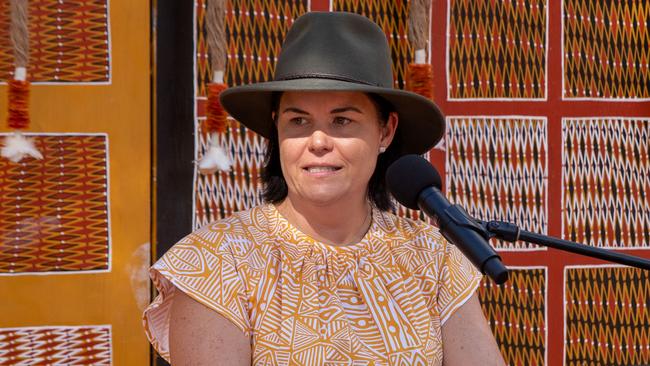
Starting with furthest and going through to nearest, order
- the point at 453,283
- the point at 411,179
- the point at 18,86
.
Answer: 1. the point at 18,86
2. the point at 453,283
3. the point at 411,179

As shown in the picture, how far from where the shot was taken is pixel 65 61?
113 inches

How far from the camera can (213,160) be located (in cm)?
284

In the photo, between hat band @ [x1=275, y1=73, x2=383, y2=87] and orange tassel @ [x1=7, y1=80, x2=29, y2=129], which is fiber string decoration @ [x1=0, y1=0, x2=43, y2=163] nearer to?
orange tassel @ [x1=7, y1=80, x2=29, y2=129]

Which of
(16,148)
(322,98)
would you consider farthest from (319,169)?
(16,148)

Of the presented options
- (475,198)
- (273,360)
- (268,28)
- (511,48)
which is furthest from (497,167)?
(273,360)

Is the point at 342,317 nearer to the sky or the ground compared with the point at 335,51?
nearer to the ground

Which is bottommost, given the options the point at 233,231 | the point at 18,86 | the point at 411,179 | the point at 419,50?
the point at 233,231

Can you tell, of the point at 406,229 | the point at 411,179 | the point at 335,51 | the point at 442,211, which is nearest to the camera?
the point at 442,211

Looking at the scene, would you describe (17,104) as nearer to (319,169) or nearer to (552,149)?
(319,169)

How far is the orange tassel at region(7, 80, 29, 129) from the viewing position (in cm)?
272

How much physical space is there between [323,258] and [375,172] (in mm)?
409

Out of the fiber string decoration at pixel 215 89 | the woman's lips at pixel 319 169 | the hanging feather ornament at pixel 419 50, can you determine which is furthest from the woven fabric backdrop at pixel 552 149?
the woman's lips at pixel 319 169

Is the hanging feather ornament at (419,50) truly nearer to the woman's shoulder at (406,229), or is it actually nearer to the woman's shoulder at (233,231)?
the woman's shoulder at (406,229)

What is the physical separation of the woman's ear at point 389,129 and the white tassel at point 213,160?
686 mm
